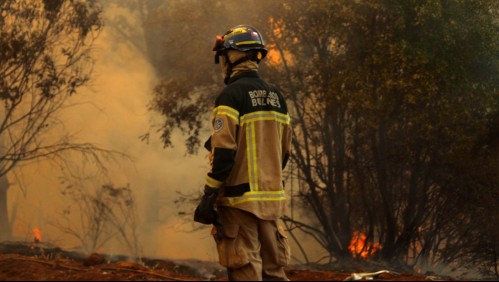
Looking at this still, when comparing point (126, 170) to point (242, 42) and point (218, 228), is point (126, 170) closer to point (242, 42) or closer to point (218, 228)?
point (242, 42)

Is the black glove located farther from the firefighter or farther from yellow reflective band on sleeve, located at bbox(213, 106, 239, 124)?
yellow reflective band on sleeve, located at bbox(213, 106, 239, 124)

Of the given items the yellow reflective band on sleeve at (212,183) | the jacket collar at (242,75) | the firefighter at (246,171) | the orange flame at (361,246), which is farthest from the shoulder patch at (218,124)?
the orange flame at (361,246)

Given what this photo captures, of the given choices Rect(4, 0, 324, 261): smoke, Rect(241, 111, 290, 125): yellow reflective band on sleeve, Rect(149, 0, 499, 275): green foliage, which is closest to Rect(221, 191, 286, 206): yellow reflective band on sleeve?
Rect(241, 111, 290, 125): yellow reflective band on sleeve

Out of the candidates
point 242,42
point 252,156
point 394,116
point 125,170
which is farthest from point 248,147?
point 125,170

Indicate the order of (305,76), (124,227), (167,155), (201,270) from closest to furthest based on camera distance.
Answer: (201,270) < (305,76) < (124,227) < (167,155)

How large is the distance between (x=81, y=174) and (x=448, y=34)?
818 cm

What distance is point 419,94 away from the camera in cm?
1224

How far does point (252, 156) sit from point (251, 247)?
0.64 m

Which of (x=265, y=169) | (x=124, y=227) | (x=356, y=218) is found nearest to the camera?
(x=265, y=169)

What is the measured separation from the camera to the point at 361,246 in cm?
1480

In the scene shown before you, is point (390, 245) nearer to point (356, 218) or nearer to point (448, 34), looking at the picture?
point (356, 218)

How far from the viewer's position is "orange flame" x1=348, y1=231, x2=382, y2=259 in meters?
14.4

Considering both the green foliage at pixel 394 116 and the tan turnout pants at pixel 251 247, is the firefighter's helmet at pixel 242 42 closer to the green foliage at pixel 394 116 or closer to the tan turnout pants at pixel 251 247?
the tan turnout pants at pixel 251 247

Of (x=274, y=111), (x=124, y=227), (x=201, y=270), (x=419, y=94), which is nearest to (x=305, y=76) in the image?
(x=419, y=94)
